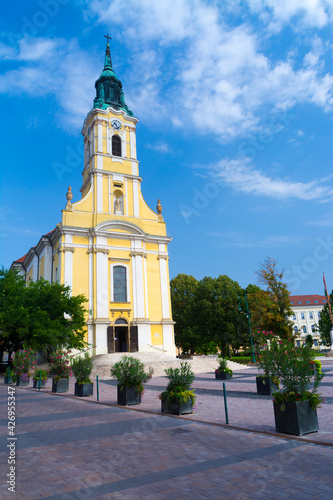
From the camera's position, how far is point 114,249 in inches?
1390

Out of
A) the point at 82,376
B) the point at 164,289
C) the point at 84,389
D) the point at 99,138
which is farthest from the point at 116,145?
the point at 84,389

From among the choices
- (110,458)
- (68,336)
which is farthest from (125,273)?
(110,458)

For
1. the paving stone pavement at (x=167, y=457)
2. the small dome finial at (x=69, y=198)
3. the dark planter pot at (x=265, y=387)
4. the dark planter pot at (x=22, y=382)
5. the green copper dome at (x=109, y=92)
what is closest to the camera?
the paving stone pavement at (x=167, y=457)

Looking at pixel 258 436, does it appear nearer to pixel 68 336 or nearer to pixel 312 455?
pixel 312 455

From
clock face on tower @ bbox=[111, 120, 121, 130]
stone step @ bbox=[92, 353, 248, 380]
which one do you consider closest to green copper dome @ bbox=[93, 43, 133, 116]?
clock face on tower @ bbox=[111, 120, 121, 130]

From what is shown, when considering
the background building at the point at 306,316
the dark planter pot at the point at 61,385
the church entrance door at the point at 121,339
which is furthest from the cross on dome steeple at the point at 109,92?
the background building at the point at 306,316

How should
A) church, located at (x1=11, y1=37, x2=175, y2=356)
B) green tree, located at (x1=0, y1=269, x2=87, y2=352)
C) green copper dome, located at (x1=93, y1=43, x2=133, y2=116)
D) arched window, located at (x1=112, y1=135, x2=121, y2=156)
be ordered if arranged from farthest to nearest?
green copper dome, located at (x1=93, y1=43, x2=133, y2=116) → arched window, located at (x1=112, y1=135, x2=121, y2=156) → church, located at (x1=11, y1=37, x2=175, y2=356) → green tree, located at (x1=0, y1=269, x2=87, y2=352)

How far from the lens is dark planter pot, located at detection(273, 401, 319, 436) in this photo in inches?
275

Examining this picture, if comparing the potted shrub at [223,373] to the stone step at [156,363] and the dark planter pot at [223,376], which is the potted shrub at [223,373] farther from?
the stone step at [156,363]

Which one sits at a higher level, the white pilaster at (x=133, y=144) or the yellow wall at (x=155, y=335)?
the white pilaster at (x=133, y=144)

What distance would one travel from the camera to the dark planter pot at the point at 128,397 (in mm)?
12195

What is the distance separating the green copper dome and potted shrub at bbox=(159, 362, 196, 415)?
121 ft

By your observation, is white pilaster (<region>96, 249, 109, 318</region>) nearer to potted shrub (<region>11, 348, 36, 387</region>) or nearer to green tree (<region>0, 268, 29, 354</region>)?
green tree (<region>0, 268, 29, 354</region>)

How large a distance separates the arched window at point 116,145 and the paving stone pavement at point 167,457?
32324mm
